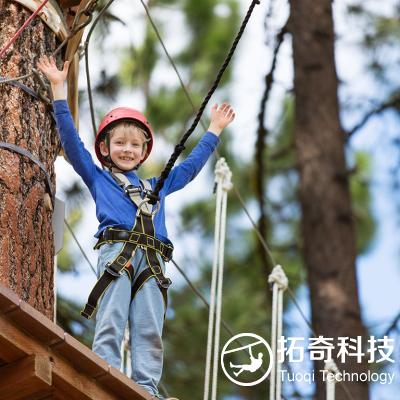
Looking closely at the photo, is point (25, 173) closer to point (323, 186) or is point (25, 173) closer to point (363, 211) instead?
point (323, 186)

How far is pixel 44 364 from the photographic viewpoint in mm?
3859

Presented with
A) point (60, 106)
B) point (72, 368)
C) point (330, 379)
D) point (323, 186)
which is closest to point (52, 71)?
point (60, 106)

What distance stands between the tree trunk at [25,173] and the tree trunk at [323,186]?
11.0 ft

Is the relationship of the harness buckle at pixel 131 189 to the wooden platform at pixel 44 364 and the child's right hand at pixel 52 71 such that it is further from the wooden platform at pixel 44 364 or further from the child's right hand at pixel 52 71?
the wooden platform at pixel 44 364

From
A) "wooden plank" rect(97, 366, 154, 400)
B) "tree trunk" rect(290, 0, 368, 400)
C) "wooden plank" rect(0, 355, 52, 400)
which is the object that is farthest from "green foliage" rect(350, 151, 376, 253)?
"wooden plank" rect(0, 355, 52, 400)

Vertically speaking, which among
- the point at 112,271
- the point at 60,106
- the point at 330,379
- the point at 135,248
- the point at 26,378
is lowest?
the point at 26,378

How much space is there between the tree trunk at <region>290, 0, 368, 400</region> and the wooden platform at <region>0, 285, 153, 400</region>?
148 inches

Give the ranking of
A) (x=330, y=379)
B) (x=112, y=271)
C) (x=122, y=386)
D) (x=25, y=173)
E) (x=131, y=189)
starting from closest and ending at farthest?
(x=122, y=386), (x=112, y=271), (x=25, y=173), (x=131, y=189), (x=330, y=379)

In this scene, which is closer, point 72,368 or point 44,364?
point 44,364

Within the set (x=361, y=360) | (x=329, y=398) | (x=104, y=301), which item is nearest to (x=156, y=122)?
(x=361, y=360)

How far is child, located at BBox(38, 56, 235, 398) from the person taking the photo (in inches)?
177

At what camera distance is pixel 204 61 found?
1300cm

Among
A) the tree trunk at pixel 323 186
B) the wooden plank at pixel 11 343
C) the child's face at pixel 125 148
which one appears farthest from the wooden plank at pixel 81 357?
the tree trunk at pixel 323 186

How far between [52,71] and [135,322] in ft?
3.07
